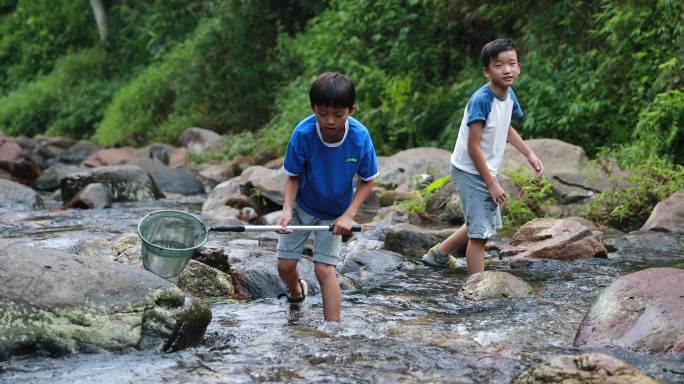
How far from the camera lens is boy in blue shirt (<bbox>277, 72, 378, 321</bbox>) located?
4.59 meters

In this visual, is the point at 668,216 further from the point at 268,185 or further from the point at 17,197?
the point at 17,197

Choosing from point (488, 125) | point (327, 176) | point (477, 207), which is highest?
point (488, 125)

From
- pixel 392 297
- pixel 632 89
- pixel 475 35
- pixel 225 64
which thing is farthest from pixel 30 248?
pixel 225 64

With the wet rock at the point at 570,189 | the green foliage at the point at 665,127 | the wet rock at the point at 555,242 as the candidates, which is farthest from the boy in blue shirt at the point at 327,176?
the green foliage at the point at 665,127

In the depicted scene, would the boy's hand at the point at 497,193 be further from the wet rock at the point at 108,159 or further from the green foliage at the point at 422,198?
the wet rock at the point at 108,159

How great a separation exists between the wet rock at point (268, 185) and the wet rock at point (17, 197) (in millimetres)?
2735

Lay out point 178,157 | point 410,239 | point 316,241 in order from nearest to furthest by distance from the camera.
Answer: point 316,241, point 410,239, point 178,157

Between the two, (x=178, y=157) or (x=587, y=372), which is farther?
(x=178, y=157)

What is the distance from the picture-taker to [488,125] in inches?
230

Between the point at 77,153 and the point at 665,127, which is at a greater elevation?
the point at 665,127

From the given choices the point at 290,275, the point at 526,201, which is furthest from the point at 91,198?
the point at 290,275

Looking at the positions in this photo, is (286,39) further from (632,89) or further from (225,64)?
(632,89)

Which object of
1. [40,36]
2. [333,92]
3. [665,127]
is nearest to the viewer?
[333,92]

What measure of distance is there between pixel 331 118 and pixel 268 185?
611 centimetres
